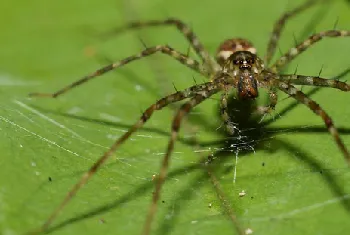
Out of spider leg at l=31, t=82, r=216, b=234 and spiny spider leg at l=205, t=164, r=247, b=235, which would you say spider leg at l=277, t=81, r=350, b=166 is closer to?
spider leg at l=31, t=82, r=216, b=234

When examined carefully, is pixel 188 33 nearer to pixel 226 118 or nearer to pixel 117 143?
pixel 226 118

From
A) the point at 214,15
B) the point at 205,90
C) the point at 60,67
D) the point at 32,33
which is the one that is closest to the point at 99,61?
the point at 60,67

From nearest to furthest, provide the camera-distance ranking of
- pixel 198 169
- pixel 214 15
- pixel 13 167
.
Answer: pixel 13 167 < pixel 198 169 < pixel 214 15

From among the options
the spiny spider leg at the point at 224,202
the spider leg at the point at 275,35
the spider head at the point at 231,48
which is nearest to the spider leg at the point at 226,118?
the spiny spider leg at the point at 224,202

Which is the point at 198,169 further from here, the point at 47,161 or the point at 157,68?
the point at 157,68

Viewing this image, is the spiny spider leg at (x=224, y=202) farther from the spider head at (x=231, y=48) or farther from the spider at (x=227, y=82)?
the spider head at (x=231, y=48)

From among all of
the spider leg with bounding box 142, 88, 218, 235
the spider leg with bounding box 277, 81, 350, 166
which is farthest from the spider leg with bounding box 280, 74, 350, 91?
the spider leg with bounding box 142, 88, 218, 235

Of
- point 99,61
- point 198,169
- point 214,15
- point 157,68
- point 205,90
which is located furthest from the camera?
point 214,15

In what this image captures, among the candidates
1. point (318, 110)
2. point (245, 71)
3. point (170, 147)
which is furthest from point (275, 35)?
point (170, 147)
